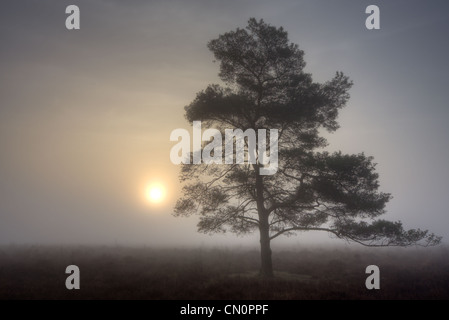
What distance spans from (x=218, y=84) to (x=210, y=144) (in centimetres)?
333

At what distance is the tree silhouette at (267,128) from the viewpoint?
14.1 m

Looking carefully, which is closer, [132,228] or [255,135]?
[255,135]

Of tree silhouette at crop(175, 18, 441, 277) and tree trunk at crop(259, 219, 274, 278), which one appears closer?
tree silhouette at crop(175, 18, 441, 277)

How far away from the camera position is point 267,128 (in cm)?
1490

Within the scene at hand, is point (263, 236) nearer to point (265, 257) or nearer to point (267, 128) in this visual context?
point (265, 257)

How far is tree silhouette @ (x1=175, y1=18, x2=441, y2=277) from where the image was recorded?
14.1 meters

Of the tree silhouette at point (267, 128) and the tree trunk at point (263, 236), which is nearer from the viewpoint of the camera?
the tree silhouette at point (267, 128)

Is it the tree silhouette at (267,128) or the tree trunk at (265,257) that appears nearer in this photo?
the tree silhouette at (267,128)

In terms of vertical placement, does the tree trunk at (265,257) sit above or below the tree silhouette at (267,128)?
below

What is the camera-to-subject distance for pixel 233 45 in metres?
15.0

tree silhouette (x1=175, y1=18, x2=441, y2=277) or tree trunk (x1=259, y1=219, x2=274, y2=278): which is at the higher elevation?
tree silhouette (x1=175, y1=18, x2=441, y2=277)

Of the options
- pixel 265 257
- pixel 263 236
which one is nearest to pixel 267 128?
Result: pixel 263 236
